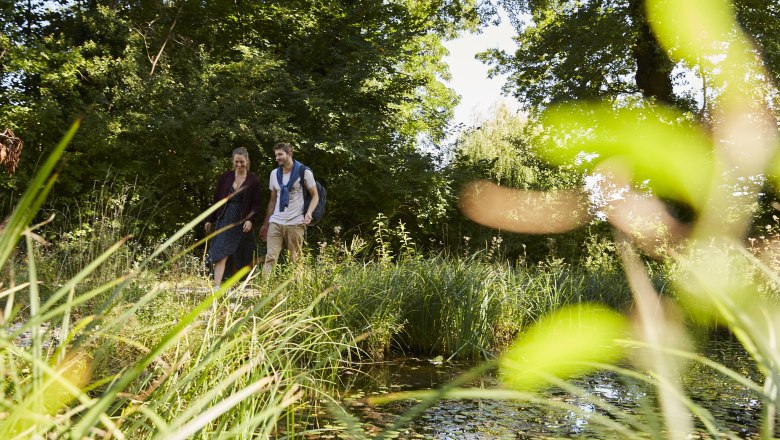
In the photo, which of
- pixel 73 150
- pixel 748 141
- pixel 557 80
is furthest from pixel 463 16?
pixel 73 150

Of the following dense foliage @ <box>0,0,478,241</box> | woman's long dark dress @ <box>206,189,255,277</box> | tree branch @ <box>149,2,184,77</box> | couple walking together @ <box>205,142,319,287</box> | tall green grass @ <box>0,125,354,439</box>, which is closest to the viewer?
tall green grass @ <box>0,125,354,439</box>

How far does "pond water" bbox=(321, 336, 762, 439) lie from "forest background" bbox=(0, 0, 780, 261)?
7.62m

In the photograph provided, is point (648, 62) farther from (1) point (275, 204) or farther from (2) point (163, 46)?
(1) point (275, 204)

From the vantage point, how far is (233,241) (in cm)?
716

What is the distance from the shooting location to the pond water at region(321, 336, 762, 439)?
3283 millimetres

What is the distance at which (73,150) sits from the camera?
1344 centimetres

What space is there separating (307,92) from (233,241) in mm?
9146

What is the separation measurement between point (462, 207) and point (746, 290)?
11118mm

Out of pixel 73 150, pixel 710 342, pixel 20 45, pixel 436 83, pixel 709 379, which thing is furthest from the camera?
pixel 436 83

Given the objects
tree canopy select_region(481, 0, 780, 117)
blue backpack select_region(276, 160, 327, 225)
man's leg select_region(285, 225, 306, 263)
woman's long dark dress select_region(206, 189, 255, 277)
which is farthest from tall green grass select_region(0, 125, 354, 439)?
tree canopy select_region(481, 0, 780, 117)

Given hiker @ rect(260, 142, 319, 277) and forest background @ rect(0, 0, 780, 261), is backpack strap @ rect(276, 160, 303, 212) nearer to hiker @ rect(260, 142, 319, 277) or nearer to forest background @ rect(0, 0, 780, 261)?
hiker @ rect(260, 142, 319, 277)

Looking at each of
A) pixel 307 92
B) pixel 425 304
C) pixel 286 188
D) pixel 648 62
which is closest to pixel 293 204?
pixel 286 188

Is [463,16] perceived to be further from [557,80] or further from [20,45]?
[20,45]

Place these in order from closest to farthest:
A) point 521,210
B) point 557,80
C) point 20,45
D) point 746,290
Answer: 1. point 746,290
2. point 20,45
3. point 557,80
4. point 521,210
